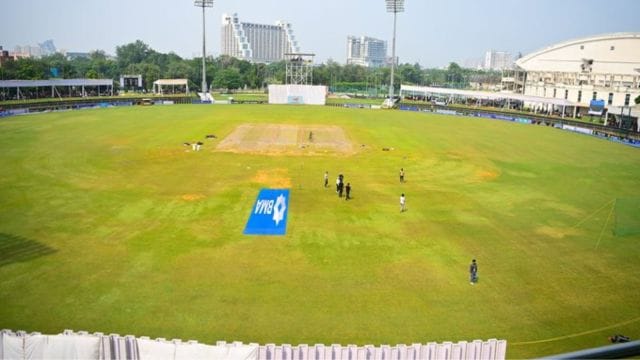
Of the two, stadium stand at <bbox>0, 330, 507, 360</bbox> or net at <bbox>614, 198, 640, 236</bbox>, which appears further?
net at <bbox>614, 198, 640, 236</bbox>

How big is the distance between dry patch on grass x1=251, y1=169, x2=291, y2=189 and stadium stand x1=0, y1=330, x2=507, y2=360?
24.8 meters

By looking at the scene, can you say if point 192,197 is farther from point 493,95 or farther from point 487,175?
point 493,95

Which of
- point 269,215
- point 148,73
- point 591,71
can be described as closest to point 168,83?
point 148,73

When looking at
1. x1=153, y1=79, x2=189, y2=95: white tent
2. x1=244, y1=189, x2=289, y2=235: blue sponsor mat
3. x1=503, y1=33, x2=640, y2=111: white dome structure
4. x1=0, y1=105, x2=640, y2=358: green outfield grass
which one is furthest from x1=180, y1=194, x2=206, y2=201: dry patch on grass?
x1=153, y1=79, x2=189, y2=95: white tent

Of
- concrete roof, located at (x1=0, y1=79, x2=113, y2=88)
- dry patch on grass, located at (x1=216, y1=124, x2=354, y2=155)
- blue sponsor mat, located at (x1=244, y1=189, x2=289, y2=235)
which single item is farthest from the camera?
concrete roof, located at (x1=0, y1=79, x2=113, y2=88)

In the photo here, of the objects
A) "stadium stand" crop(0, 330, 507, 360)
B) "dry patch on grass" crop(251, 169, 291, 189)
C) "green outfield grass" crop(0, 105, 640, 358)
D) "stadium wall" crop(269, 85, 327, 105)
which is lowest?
"green outfield grass" crop(0, 105, 640, 358)

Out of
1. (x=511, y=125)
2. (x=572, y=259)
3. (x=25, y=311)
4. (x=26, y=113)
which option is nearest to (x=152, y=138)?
(x=26, y=113)

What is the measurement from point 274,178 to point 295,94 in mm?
71441

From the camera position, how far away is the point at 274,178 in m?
39.3

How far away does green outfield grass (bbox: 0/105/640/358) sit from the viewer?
17.7 meters

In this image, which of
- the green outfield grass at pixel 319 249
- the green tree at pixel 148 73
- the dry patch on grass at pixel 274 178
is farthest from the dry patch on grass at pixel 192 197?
the green tree at pixel 148 73

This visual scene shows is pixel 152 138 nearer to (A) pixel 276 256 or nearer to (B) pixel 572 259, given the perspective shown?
(A) pixel 276 256

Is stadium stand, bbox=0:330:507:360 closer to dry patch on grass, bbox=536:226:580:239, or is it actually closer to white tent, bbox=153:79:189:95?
dry patch on grass, bbox=536:226:580:239

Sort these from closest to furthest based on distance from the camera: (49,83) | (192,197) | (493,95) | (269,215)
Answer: (269,215)
(192,197)
(49,83)
(493,95)
